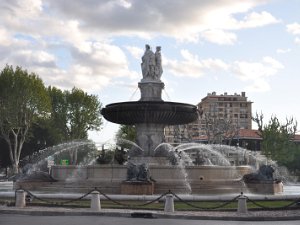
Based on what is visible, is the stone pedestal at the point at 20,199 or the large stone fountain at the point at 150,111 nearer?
the stone pedestal at the point at 20,199

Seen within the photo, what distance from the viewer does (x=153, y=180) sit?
2175cm

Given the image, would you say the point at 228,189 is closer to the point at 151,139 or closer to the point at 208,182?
the point at 208,182

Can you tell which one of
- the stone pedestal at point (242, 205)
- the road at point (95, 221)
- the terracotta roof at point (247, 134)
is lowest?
the road at point (95, 221)

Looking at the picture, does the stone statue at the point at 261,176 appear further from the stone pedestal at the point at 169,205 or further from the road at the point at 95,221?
the road at the point at 95,221

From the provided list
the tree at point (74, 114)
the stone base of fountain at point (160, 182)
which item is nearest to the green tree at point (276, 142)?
the tree at point (74, 114)

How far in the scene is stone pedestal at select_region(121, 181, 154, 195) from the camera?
68.7 feet

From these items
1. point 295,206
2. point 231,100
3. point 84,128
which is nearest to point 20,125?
point 84,128

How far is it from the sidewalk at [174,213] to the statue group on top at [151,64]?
13.9m

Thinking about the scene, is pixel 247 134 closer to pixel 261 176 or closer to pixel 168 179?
pixel 261 176

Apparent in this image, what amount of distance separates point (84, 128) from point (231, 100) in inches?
3657

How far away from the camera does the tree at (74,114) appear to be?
5812cm

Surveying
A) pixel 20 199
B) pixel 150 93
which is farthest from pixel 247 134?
pixel 20 199

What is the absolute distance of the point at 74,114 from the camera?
191 ft

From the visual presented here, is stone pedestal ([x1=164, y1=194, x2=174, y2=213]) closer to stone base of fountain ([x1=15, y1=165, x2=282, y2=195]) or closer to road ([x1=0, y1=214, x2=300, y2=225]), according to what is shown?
road ([x1=0, y1=214, x2=300, y2=225])
